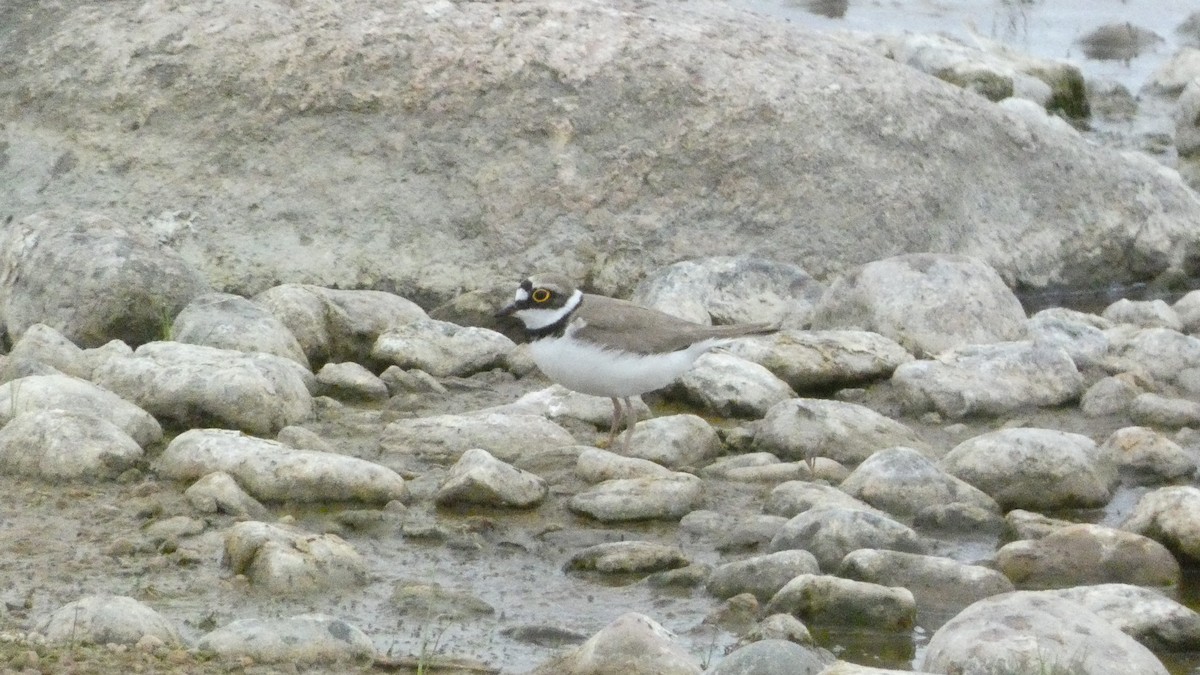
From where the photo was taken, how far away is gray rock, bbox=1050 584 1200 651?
573 centimetres

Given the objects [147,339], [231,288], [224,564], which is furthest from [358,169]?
[224,564]

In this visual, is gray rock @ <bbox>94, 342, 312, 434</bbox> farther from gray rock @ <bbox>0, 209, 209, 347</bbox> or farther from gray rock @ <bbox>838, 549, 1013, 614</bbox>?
gray rock @ <bbox>838, 549, 1013, 614</bbox>

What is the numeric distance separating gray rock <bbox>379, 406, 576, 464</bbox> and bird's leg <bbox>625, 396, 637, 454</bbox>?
242 mm

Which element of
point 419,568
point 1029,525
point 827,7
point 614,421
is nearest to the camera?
point 419,568

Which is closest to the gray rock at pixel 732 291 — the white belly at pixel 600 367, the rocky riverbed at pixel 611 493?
the rocky riverbed at pixel 611 493

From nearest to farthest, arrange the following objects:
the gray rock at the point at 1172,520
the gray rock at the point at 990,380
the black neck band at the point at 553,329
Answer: the gray rock at the point at 1172,520, the black neck band at the point at 553,329, the gray rock at the point at 990,380

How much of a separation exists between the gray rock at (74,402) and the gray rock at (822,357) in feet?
9.90

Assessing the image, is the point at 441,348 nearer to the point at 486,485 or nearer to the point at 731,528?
the point at 486,485

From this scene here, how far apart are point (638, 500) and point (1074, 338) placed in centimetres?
351

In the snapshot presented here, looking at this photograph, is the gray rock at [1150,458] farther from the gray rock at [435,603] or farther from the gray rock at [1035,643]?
the gray rock at [435,603]

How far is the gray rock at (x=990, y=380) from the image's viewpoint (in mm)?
8781

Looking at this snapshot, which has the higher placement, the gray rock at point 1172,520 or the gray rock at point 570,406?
the gray rock at point 1172,520

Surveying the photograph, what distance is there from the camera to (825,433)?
7922 mm

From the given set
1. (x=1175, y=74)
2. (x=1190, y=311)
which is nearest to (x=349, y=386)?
(x=1190, y=311)
